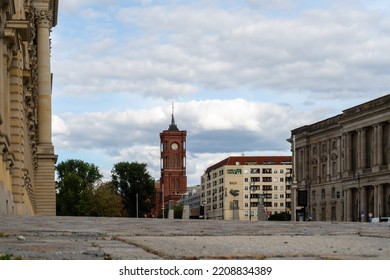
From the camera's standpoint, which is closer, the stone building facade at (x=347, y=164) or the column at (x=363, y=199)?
the stone building facade at (x=347, y=164)

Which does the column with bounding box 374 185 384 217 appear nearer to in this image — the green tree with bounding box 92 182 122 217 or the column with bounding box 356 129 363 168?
the column with bounding box 356 129 363 168

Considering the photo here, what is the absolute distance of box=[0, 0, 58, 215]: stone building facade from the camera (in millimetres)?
32812

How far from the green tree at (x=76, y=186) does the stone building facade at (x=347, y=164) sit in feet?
100

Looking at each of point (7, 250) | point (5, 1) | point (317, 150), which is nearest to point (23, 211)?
point (5, 1)

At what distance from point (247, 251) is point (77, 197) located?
14236 centimetres

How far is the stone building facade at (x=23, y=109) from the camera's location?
3281cm

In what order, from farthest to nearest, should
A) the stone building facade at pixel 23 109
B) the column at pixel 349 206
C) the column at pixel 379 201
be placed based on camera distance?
the column at pixel 349 206 < the column at pixel 379 201 < the stone building facade at pixel 23 109

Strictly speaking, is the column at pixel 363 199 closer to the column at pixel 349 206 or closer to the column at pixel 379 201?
the column at pixel 379 201

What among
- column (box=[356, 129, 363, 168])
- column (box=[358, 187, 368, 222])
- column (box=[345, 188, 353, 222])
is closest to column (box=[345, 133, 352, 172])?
column (box=[356, 129, 363, 168])

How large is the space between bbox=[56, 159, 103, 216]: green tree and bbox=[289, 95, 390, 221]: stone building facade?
30.5 meters

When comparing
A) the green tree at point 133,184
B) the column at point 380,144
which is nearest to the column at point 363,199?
the column at point 380,144

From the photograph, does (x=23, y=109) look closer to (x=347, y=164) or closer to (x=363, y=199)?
(x=363, y=199)

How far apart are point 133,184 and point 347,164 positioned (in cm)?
4302
